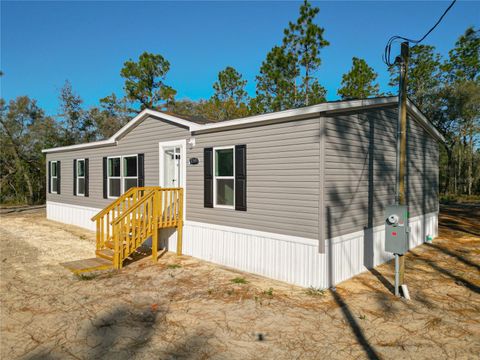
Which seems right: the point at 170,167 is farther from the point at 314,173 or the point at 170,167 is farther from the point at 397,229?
the point at 397,229

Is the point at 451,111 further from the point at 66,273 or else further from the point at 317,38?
the point at 66,273

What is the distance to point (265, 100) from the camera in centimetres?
2425

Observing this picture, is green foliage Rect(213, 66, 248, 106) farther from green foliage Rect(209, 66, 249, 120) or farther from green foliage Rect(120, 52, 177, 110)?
green foliage Rect(120, 52, 177, 110)

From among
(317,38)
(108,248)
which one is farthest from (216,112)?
(108,248)

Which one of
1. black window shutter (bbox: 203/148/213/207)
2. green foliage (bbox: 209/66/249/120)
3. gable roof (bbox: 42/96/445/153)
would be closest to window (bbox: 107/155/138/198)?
gable roof (bbox: 42/96/445/153)

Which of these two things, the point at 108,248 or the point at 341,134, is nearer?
the point at 341,134

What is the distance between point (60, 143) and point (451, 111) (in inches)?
1200

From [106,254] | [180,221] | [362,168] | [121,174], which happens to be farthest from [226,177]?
[121,174]

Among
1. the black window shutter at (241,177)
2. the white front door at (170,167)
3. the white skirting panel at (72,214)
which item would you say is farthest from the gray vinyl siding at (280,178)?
the white skirting panel at (72,214)

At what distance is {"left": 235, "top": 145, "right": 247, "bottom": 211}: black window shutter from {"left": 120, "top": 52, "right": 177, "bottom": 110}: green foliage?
2299 cm

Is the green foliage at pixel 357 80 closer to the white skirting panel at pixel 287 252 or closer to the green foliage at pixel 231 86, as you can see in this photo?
the green foliage at pixel 231 86

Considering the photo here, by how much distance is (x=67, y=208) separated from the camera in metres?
14.4

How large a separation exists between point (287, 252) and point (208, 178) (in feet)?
9.18

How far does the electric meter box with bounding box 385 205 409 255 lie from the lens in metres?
5.47
